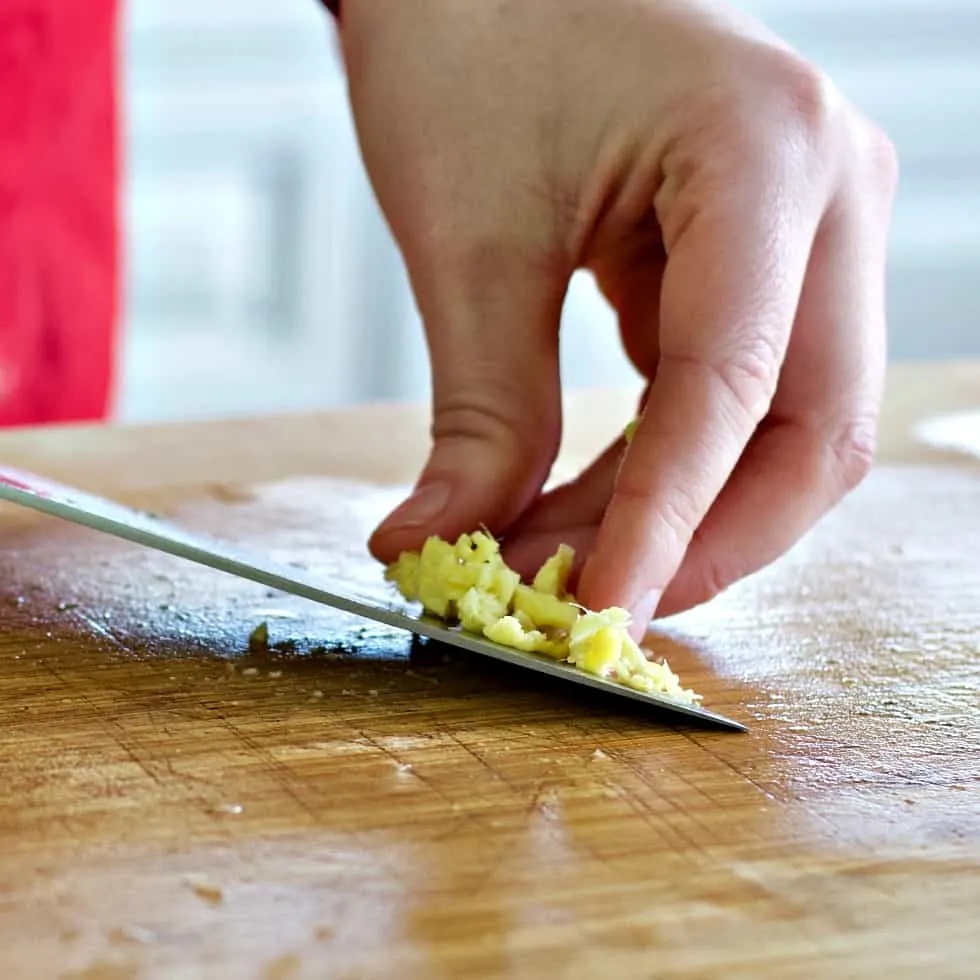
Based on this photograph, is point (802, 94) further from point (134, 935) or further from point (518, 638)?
point (134, 935)

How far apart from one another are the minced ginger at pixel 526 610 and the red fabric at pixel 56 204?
28.0 inches

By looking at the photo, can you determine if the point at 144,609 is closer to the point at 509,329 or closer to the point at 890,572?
the point at 509,329

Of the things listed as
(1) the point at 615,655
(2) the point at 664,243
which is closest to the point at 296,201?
(2) the point at 664,243

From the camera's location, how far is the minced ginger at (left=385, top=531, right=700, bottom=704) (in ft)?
2.35

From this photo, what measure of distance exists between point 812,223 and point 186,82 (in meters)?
1.97

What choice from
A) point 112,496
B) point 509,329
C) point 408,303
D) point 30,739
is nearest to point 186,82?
point 408,303

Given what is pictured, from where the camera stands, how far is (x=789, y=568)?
0.97 m

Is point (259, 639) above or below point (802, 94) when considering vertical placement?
below

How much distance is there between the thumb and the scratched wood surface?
89 mm

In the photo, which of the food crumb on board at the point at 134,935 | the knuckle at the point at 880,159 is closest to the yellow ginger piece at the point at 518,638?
the food crumb on board at the point at 134,935

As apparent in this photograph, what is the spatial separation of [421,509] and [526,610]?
4.5 inches

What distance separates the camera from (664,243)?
89 cm

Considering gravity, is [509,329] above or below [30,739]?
above

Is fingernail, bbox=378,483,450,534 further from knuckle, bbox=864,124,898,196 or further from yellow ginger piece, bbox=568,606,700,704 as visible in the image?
knuckle, bbox=864,124,898,196
